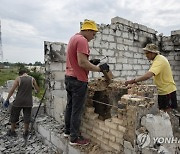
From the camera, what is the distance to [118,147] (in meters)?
2.79

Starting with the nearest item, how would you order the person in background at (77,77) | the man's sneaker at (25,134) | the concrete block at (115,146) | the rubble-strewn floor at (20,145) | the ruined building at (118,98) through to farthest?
the ruined building at (118,98) < the concrete block at (115,146) < the person in background at (77,77) < the rubble-strewn floor at (20,145) < the man's sneaker at (25,134)

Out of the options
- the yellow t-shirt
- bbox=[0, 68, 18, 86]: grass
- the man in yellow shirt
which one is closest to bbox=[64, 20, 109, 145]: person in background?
the yellow t-shirt

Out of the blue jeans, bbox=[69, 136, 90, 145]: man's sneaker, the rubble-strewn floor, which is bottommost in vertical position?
the rubble-strewn floor

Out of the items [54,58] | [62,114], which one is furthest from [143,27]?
[62,114]

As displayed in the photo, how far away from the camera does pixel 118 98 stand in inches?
139

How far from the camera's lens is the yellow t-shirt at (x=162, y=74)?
346cm

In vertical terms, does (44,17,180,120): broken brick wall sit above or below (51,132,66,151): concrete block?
above

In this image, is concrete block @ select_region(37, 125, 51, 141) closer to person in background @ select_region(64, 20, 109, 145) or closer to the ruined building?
the ruined building

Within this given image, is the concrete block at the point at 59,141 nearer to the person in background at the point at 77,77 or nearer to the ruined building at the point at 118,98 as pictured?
the ruined building at the point at 118,98

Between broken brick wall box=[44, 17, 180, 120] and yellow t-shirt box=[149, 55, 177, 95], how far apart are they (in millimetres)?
1763

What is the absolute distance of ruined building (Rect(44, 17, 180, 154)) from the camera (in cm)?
255

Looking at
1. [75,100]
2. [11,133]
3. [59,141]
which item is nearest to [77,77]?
[75,100]

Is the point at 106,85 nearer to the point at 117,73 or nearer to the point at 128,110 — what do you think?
the point at 128,110

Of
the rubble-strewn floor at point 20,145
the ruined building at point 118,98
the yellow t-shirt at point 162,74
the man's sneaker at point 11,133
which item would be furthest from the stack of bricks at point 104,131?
the man's sneaker at point 11,133
